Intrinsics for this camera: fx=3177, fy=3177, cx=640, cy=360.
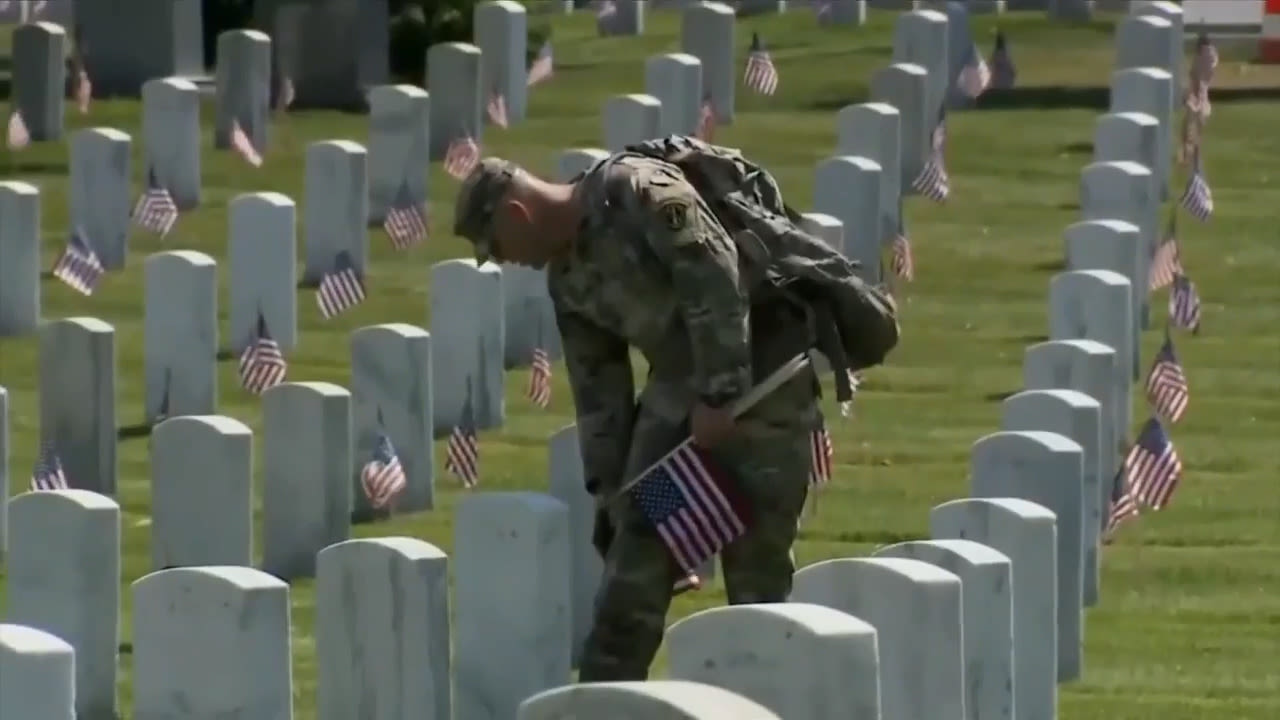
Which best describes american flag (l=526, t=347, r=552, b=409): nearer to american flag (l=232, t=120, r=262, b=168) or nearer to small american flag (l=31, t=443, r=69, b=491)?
small american flag (l=31, t=443, r=69, b=491)

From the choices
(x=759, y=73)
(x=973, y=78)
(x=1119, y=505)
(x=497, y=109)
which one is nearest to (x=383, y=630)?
(x=1119, y=505)

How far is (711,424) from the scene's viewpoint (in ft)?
20.6

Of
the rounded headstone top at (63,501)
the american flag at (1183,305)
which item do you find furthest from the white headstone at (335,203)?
the rounded headstone top at (63,501)

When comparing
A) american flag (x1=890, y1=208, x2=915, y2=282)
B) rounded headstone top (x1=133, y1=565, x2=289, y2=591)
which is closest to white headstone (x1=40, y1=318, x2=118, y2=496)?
rounded headstone top (x1=133, y1=565, x2=289, y2=591)

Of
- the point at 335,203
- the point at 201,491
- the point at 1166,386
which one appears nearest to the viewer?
the point at 201,491

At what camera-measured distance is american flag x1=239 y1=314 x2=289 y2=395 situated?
38.2 feet

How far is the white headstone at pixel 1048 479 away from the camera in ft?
25.3

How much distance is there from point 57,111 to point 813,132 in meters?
4.31

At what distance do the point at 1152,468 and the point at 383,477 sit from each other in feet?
7.57

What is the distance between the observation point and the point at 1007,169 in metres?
17.1

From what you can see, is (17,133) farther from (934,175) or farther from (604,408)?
(604,408)

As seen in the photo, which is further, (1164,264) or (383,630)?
(1164,264)

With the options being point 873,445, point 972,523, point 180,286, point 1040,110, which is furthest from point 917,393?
point 1040,110

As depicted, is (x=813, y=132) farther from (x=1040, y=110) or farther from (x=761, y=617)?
(x=761, y=617)
